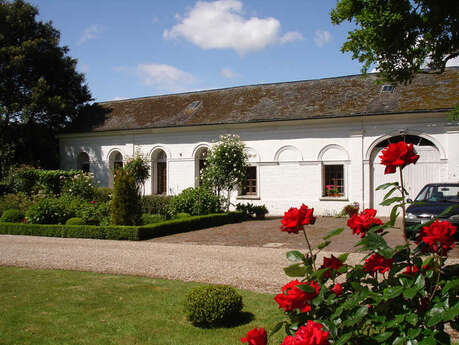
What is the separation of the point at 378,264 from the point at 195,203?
15.6m

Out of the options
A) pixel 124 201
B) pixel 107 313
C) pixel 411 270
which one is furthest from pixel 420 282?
pixel 124 201

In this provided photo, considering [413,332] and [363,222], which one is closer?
[413,332]

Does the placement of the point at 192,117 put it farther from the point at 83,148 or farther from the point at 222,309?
the point at 222,309

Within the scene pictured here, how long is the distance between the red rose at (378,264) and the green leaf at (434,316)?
39cm

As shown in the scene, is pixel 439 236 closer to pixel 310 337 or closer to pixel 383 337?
pixel 383 337

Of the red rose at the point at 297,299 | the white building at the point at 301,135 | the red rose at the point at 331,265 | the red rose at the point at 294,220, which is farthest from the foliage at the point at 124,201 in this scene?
the red rose at the point at 297,299

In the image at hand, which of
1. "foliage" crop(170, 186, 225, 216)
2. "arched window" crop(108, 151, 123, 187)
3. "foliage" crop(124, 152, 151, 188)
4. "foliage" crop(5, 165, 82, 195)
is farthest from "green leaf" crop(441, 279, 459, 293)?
"arched window" crop(108, 151, 123, 187)

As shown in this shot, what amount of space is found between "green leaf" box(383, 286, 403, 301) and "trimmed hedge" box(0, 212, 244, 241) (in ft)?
38.8

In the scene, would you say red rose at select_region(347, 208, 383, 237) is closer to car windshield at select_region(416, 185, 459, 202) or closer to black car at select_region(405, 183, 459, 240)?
black car at select_region(405, 183, 459, 240)

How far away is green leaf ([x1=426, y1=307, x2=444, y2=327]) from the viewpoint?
2.23 metres

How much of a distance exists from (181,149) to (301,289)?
22.4 metres

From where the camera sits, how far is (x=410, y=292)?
2.33 metres

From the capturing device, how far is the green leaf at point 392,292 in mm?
2350

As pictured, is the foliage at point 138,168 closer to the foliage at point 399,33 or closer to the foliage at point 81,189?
the foliage at point 81,189
